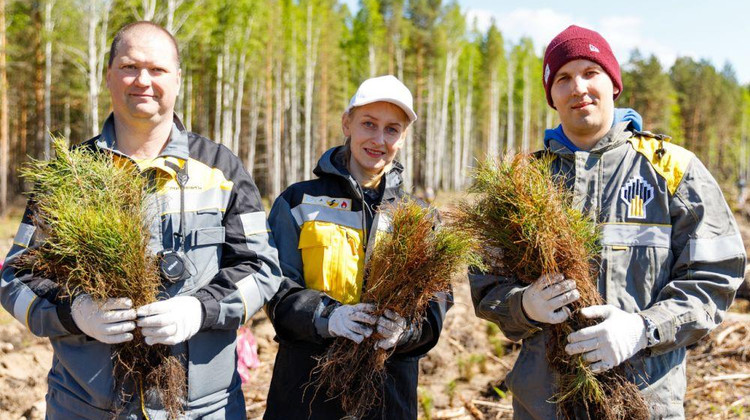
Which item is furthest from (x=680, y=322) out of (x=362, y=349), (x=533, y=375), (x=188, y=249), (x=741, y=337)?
(x=741, y=337)

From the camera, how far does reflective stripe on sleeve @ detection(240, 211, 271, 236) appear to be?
2572 millimetres

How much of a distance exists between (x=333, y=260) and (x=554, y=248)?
3.41 feet

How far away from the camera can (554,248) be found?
7.43 feet

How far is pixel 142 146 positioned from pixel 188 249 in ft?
1.84

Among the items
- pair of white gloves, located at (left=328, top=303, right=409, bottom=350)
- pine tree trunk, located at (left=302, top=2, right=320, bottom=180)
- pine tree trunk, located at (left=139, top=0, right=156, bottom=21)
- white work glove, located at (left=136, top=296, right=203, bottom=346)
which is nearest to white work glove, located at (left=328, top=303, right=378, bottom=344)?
pair of white gloves, located at (left=328, top=303, right=409, bottom=350)

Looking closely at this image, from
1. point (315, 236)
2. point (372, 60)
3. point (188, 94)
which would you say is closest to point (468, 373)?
point (315, 236)

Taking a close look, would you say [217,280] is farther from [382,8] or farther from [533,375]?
[382,8]

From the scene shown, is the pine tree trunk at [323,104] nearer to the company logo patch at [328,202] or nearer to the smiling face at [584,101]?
the company logo patch at [328,202]

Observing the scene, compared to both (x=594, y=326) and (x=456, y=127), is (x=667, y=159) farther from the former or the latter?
(x=456, y=127)

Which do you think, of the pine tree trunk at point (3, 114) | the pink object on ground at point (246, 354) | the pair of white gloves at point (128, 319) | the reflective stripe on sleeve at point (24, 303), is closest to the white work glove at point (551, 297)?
the pair of white gloves at point (128, 319)

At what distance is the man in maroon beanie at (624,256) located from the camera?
89.8 inches

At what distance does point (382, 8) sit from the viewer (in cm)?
3105

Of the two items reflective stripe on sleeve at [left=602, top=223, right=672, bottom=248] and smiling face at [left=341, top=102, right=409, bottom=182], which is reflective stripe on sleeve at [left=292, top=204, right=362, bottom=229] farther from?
reflective stripe on sleeve at [left=602, top=223, right=672, bottom=248]

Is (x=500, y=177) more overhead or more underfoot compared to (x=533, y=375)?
more overhead
